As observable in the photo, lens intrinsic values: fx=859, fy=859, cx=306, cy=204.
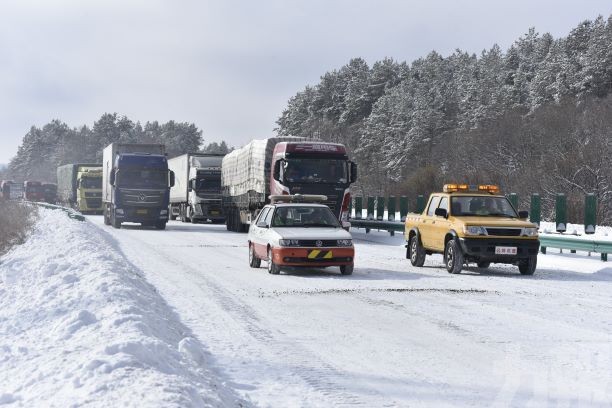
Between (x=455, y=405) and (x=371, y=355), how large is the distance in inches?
79.9

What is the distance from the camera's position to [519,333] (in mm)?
9531

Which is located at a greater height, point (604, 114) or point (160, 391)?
point (604, 114)

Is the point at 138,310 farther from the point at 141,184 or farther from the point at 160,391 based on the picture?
the point at 141,184

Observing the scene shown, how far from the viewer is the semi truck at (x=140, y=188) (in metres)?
37.4

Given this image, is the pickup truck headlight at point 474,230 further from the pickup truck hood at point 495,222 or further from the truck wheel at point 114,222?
the truck wheel at point 114,222

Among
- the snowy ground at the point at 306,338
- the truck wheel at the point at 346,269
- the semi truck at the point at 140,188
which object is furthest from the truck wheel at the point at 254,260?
the semi truck at the point at 140,188

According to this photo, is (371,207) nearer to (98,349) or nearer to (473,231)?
(473,231)

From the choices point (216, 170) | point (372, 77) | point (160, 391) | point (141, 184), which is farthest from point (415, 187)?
point (160, 391)

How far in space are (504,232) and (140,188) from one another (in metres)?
23.4

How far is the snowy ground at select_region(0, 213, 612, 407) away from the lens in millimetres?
6367

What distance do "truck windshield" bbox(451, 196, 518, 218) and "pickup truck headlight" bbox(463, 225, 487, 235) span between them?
1.00m

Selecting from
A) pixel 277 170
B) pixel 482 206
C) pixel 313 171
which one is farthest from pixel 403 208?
pixel 482 206

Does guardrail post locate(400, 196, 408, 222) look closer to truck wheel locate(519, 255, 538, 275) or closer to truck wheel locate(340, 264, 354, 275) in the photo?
truck wheel locate(519, 255, 538, 275)

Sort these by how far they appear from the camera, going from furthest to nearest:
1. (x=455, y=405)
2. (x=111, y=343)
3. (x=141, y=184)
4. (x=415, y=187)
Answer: (x=415, y=187) < (x=141, y=184) < (x=111, y=343) < (x=455, y=405)
